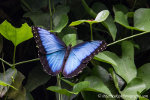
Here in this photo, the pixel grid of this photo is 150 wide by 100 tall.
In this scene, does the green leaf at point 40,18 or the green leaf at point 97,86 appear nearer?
Result: the green leaf at point 97,86

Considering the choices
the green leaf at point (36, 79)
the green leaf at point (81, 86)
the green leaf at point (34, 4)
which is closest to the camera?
the green leaf at point (81, 86)

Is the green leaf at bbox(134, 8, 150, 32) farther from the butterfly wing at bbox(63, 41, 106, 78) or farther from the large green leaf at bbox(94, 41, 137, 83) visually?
the butterfly wing at bbox(63, 41, 106, 78)

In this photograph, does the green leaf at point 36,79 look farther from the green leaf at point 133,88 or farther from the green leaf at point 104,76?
the green leaf at point 133,88

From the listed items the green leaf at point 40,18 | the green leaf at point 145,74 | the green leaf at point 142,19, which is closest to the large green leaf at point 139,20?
the green leaf at point 142,19

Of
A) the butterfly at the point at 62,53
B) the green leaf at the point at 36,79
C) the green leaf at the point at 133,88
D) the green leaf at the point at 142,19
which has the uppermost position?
the green leaf at the point at 142,19

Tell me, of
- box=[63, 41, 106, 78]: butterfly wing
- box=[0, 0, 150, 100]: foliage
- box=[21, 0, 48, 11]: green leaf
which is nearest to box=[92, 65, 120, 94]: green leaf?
box=[0, 0, 150, 100]: foliage

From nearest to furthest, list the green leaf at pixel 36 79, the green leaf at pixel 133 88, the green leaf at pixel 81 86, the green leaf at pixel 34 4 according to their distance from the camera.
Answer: the green leaf at pixel 81 86 → the green leaf at pixel 133 88 → the green leaf at pixel 36 79 → the green leaf at pixel 34 4

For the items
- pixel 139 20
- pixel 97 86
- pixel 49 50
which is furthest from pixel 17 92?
pixel 139 20

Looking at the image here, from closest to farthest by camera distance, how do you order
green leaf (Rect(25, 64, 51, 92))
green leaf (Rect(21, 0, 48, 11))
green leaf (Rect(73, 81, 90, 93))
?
green leaf (Rect(73, 81, 90, 93)), green leaf (Rect(25, 64, 51, 92)), green leaf (Rect(21, 0, 48, 11))
